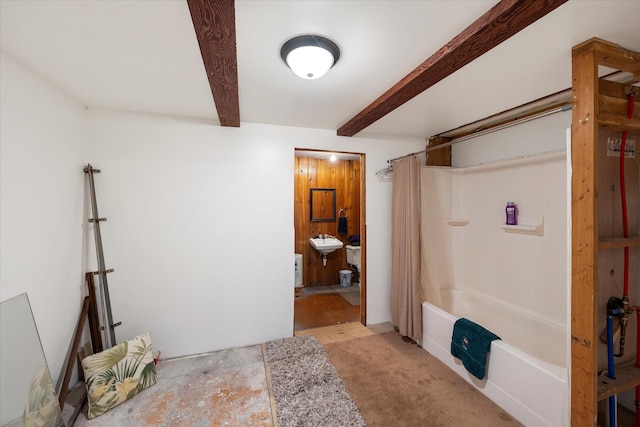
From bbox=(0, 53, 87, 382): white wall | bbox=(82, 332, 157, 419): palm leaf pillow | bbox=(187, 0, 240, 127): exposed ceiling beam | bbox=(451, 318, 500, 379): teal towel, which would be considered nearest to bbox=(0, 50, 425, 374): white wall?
bbox=(0, 53, 87, 382): white wall

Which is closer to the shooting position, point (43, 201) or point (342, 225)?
point (43, 201)

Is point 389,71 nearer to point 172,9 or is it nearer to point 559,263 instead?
point 172,9

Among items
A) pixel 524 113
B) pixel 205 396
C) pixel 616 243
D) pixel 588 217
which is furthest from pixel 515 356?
pixel 205 396

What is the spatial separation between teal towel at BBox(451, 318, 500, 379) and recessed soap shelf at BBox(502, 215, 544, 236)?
42.8 inches

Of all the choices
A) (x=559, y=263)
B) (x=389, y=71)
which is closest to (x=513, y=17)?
(x=389, y=71)

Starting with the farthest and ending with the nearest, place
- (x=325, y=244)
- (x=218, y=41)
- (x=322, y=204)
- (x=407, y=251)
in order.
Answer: (x=322, y=204)
(x=325, y=244)
(x=407, y=251)
(x=218, y=41)

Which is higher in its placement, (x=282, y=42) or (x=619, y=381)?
(x=282, y=42)

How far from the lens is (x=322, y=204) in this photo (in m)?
4.39

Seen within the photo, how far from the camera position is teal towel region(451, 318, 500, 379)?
181 cm

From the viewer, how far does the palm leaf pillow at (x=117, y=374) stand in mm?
1705

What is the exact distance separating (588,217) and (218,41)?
207 cm

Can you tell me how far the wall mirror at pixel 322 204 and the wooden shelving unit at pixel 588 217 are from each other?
10.9ft

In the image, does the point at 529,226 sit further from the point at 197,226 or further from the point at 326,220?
the point at 197,226

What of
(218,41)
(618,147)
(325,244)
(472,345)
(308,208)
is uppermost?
(218,41)
